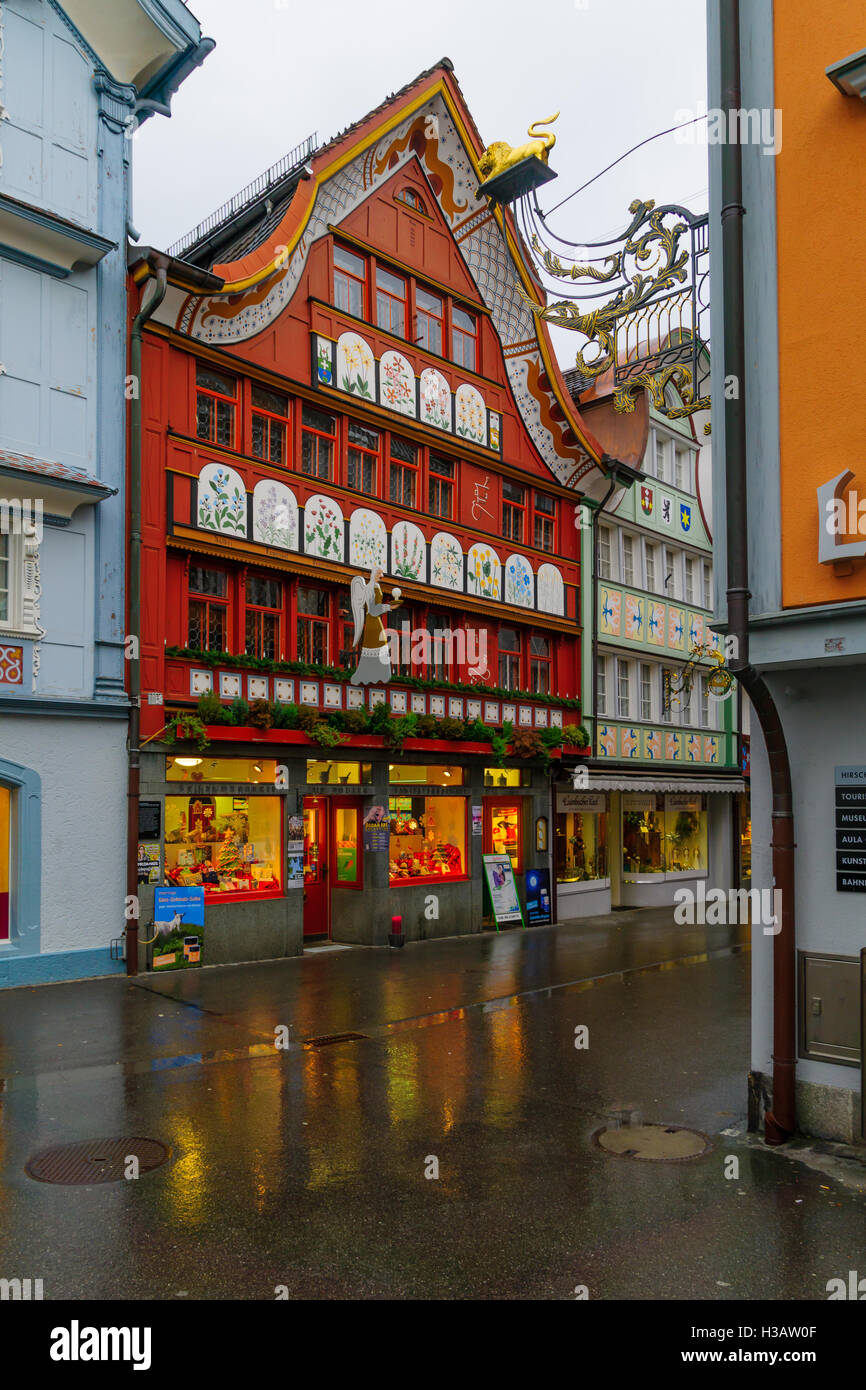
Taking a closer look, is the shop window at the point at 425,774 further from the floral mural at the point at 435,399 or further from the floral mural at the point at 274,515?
the floral mural at the point at 435,399

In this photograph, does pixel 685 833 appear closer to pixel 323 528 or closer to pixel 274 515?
pixel 323 528

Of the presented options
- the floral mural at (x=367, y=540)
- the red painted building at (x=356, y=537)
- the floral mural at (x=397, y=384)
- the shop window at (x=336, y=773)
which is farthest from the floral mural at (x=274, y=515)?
the shop window at (x=336, y=773)

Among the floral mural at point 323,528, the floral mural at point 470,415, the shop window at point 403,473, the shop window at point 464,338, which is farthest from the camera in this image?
the shop window at point 464,338

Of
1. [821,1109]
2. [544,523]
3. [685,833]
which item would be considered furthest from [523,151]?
[685,833]

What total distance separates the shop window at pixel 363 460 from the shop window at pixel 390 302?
2.22 meters

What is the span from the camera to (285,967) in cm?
1561

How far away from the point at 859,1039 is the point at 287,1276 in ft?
14.0

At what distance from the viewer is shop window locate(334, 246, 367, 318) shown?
61.2 ft

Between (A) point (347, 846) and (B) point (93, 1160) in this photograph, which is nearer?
(B) point (93, 1160)

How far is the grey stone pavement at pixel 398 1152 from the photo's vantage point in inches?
215

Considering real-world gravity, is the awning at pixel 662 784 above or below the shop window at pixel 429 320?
below

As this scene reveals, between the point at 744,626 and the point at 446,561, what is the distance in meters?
13.2

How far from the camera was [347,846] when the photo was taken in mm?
18594
